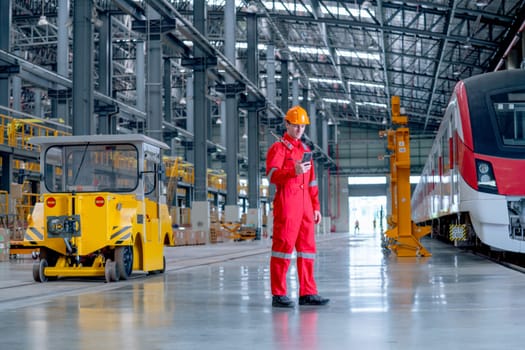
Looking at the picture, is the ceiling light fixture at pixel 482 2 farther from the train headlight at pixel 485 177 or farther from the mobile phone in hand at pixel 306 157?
the mobile phone in hand at pixel 306 157

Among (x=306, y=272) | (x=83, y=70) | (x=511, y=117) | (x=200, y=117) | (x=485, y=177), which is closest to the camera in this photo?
(x=306, y=272)

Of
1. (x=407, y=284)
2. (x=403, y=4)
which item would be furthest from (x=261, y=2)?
(x=407, y=284)

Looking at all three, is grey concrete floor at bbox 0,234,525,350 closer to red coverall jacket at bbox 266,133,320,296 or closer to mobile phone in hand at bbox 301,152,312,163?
red coverall jacket at bbox 266,133,320,296

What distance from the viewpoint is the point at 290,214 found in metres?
6.43

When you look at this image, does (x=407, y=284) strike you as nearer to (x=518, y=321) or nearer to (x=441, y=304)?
(x=441, y=304)

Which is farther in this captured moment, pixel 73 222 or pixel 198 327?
pixel 73 222

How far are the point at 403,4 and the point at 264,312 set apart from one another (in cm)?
2811

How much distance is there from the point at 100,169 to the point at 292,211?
17.0ft

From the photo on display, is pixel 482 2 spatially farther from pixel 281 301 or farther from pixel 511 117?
pixel 281 301

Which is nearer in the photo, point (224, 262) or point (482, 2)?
point (224, 262)

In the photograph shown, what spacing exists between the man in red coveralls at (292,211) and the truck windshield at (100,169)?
15.2 feet

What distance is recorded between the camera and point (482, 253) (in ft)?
54.2

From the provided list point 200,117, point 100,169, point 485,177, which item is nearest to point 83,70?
point 100,169

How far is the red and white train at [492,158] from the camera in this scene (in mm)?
11172
